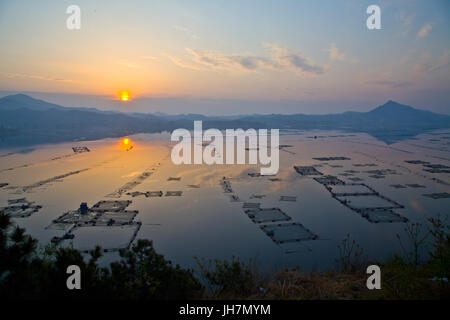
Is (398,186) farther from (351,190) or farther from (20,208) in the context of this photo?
(20,208)

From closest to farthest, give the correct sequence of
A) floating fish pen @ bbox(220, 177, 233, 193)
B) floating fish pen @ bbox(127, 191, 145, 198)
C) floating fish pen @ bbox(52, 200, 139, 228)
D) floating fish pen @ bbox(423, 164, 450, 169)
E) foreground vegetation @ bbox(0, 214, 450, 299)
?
foreground vegetation @ bbox(0, 214, 450, 299), floating fish pen @ bbox(52, 200, 139, 228), floating fish pen @ bbox(127, 191, 145, 198), floating fish pen @ bbox(220, 177, 233, 193), floating fish pen @ bbox(423, 164, 450, 169)

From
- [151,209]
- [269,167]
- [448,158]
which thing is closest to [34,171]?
[151,209]

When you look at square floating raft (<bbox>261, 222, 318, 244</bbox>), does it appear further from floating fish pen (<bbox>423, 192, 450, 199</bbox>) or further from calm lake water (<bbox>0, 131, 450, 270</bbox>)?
floating fish pen (<bbox>423, 192, 450, 199</bbox>)

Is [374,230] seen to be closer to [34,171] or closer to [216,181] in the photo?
[216,181]

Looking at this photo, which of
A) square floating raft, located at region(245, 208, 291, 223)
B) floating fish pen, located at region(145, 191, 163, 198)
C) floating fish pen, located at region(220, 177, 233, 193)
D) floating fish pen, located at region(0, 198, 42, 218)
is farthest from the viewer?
floating fish pen, located at region(220, 177, 233, 193)

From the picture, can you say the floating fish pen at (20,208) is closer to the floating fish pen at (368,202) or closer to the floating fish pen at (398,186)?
the floating fish pen at (368,202)

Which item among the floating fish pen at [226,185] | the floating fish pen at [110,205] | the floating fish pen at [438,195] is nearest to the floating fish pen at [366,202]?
Answer: the floating fish pen at [438,195]

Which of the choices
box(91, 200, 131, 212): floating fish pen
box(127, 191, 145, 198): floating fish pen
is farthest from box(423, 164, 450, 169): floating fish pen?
box(91, 200, 131, 212): floating fish pen
